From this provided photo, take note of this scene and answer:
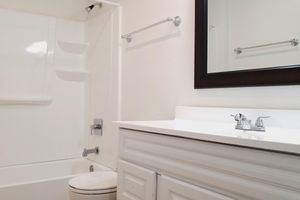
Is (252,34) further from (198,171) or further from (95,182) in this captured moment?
(95,182)

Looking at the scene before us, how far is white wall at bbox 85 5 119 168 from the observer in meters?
2.32

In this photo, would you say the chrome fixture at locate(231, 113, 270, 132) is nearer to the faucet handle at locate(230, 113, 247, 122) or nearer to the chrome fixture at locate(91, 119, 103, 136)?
the faucet handle at locate(230, 113, 247, 122)

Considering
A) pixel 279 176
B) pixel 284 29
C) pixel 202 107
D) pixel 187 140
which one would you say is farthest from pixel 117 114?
pixel 279 176

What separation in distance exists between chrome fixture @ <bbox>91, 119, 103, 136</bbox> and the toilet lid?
0.64m

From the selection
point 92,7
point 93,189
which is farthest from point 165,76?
point 92,7

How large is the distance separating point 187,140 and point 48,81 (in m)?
2.11

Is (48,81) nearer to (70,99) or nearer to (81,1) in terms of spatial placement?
(70,99)

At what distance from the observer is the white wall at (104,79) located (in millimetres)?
2322

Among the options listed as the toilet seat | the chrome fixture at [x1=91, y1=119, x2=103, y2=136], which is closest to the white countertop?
the toilet seat

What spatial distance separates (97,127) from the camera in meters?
2.55

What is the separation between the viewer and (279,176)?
72 centimetres

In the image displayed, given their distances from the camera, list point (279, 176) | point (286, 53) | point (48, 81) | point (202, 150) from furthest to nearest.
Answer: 1. point (48, 81)
2. point (286, 53)
3. point (202, 150)
4. point (279, 176)

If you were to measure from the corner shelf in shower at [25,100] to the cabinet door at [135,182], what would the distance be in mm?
1566

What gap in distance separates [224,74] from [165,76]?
49cm
